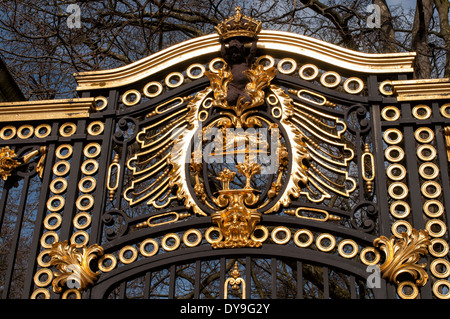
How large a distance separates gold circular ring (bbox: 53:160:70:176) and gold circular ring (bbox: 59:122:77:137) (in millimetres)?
217

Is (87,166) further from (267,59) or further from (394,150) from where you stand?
(394,150)

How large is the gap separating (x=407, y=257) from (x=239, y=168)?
124cm

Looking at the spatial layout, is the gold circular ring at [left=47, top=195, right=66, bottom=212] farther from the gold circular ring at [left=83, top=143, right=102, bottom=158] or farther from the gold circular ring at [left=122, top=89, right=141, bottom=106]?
the gold circular ring at [left=122, top=89, right=141, bottom=106]

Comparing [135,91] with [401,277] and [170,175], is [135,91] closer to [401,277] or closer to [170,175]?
[170,175]

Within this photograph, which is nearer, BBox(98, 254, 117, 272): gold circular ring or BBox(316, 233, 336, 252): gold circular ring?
BBox(316, 233, 336, 252): gold circular ring

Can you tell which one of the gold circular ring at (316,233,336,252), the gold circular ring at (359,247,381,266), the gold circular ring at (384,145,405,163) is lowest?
the gold circular ring at (359,247,381,266)

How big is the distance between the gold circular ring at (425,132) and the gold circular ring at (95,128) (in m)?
2.21

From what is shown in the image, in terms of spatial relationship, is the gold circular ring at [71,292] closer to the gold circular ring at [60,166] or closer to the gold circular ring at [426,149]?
the gold circular ring at [60,166]

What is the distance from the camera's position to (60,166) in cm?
573

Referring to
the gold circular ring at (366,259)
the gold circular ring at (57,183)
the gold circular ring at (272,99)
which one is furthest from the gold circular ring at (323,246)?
the gold circular ring at (57,183)

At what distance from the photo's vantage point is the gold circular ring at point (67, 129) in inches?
230

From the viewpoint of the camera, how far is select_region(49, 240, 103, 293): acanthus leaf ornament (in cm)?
517

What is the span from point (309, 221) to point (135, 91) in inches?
65.9

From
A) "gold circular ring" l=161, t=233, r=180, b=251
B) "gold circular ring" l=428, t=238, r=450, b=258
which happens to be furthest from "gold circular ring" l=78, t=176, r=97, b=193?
"gold circular ring" l=428, t=238, r=450, b=258
